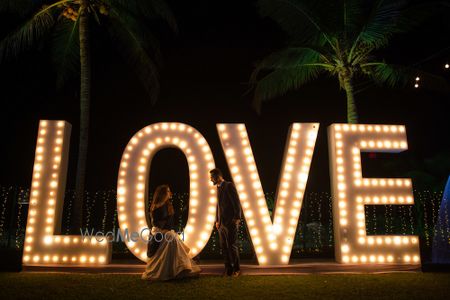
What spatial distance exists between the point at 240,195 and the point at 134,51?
5996 millimetres

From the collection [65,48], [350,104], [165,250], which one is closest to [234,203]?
[165,250]

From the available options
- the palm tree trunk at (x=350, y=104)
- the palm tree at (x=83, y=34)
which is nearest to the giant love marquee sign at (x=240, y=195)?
the palm tree at (x=83, y=34)

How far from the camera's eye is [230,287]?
5980 mm

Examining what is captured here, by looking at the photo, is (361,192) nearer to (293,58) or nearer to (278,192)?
(278,192)

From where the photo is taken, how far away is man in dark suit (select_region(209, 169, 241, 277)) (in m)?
6.82

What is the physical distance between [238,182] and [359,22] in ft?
21.1

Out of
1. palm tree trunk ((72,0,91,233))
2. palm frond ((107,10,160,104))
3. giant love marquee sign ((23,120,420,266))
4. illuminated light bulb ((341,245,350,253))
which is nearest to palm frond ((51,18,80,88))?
palm tree trunk ((72,0,91,233))

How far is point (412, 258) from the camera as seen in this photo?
7.81 meters

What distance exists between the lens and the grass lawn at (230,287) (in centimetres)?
549

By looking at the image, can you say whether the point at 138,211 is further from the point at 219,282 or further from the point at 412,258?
the point at 412,258

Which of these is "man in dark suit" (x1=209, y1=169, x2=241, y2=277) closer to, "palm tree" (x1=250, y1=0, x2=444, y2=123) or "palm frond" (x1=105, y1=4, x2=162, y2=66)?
"palm tree" (x1=250, y1=0, x2=444, y2=123)

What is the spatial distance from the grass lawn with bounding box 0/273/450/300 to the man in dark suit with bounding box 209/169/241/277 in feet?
0.99

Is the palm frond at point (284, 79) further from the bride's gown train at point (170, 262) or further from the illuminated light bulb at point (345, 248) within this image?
the bride's gown train at point (170, 262)

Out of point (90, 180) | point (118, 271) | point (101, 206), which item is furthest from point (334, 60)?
point (90, 180)
